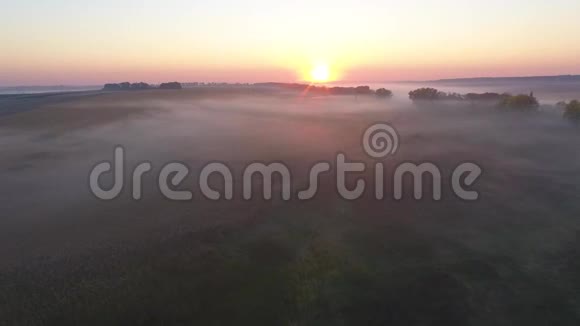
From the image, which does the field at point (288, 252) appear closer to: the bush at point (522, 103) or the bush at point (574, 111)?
the bush at point (574, 111)

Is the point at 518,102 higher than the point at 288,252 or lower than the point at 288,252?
higher

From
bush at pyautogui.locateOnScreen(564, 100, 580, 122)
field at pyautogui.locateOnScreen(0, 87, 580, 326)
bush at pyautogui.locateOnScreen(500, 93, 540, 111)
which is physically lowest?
field at pyautogui.locateOnScreen(0, 87, 580, 326)

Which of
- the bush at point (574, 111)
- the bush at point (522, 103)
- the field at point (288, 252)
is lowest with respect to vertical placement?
the field at point (288, 252)

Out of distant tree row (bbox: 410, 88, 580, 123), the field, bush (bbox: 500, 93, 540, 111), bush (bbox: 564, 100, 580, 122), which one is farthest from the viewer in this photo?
bush (bbox: 500, 93, 540, 111)

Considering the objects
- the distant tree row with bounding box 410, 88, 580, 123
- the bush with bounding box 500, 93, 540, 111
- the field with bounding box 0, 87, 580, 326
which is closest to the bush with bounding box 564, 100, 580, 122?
the distant tree row with bounding box 410, 88, 580, 123

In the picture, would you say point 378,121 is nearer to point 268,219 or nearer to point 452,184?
point 452,184

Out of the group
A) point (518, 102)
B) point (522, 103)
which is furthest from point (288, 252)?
point (518, 102)

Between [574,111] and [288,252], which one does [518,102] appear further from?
[288,252]

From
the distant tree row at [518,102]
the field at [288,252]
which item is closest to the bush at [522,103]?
the distant tree row at [518,102]

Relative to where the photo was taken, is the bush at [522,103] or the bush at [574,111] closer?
the bush at [574,111]

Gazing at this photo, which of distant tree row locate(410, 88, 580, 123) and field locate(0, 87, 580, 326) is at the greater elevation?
distant tree row locate(410, 88, 580, 123)

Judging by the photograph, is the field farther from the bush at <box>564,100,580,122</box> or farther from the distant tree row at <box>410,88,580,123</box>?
the distant tree row at <box>410,88,580,123</box>

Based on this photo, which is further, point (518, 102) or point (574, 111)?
point (518, 102)
